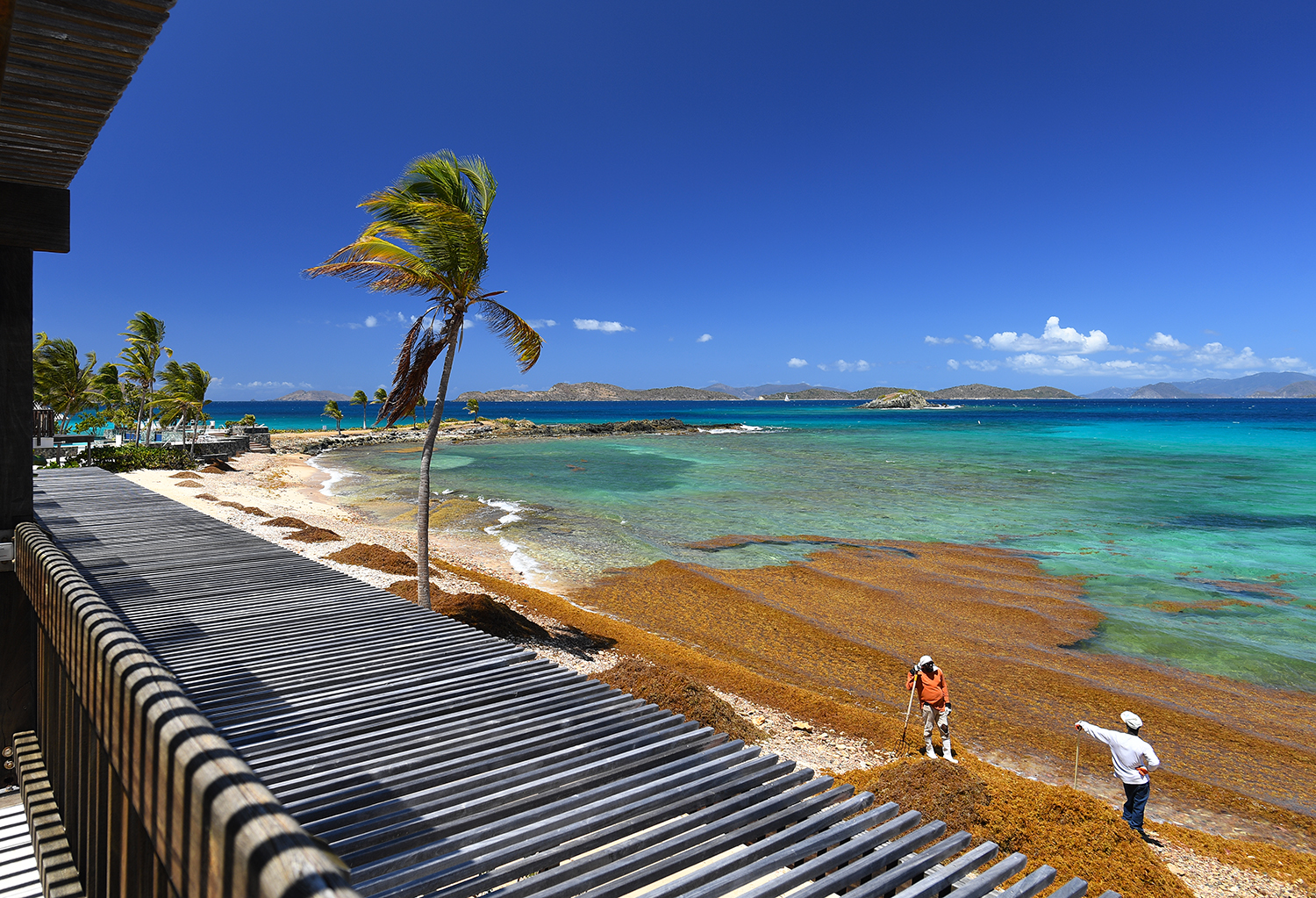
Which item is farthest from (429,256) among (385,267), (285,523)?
(285,523)

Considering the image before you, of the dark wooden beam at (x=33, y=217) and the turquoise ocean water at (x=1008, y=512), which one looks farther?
the turquoise ocean water at (x=1008, y=512)

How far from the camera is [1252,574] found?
65.8ft

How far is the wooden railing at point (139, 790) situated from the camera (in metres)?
1.30

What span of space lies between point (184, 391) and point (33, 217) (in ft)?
154

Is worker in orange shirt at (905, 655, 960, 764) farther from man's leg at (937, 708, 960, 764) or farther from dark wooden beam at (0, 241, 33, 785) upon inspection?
dark wooden beam at (0, 241, 33, 785)

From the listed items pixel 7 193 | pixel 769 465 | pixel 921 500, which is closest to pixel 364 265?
pixel 7 193

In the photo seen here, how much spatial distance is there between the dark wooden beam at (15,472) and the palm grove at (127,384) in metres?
36.1

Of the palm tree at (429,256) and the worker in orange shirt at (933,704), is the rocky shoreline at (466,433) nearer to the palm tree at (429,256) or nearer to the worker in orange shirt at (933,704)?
the palm tree at (429,256)

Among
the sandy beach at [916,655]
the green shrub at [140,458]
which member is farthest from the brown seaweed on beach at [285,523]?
the green shrub at [140,458]

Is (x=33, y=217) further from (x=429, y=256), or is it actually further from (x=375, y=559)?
(x=375, y=559)

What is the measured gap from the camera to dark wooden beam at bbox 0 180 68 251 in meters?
4.33

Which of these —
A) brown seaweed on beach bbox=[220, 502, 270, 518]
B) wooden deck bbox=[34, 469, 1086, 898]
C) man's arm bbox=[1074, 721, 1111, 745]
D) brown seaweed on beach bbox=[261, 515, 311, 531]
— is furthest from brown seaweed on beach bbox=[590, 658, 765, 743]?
brown seaweed on beach bbox=[220, 502, 270, 518]

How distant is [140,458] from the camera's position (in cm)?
3133

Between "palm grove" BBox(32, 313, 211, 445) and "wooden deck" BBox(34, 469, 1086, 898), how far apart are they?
37765 mm
